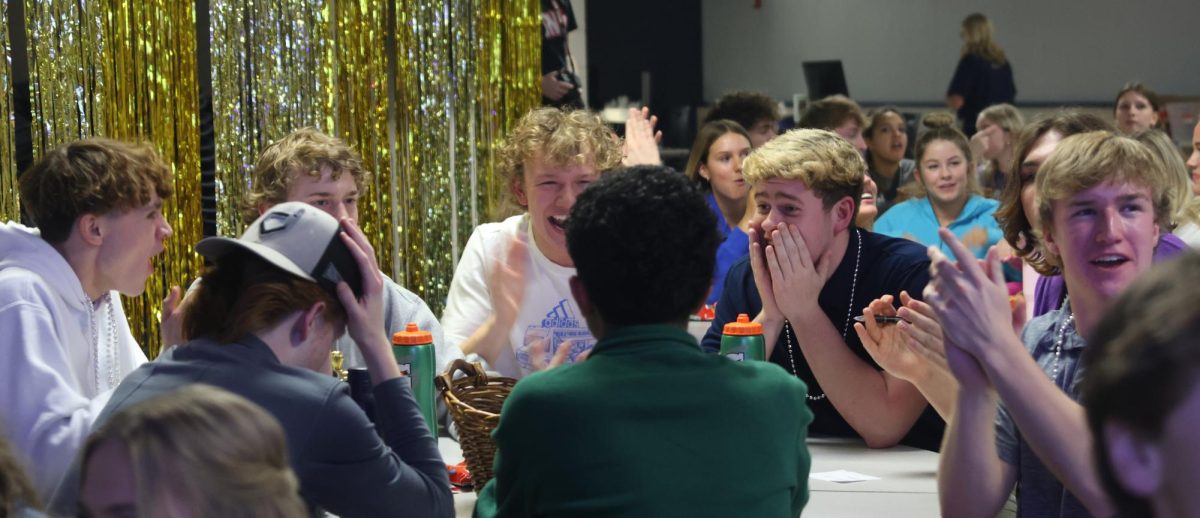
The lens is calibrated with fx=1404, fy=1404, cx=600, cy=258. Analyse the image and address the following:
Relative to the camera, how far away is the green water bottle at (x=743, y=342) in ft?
8.33

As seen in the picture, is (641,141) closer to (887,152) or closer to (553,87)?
(553,87)

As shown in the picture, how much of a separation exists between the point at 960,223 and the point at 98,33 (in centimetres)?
335

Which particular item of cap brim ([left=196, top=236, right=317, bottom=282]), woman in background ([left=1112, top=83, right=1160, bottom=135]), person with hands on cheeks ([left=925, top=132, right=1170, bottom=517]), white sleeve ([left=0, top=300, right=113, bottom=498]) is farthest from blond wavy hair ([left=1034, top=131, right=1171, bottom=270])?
woman in background ([left=1112, top=83, right=1160, bottom=135])

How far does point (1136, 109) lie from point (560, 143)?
17.2 feet

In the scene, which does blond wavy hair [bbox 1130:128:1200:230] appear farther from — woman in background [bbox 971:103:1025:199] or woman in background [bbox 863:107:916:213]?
woman in background [bbox 863:107:916:213]

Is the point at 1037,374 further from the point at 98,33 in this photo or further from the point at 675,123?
the point at 675,123

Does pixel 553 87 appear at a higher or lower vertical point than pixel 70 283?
higher

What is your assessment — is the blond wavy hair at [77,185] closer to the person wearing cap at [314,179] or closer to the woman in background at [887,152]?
the person wearing cap at [314,179]

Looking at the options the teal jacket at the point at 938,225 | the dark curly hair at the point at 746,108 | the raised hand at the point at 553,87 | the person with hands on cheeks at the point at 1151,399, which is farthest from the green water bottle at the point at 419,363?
the dark curly hair at the point at 746,108

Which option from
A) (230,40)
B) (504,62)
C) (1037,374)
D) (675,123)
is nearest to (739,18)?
(675,123)

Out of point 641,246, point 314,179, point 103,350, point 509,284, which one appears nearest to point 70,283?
point 103,350

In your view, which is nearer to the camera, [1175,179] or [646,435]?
[646,435]

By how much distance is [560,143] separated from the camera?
3088 millimetres

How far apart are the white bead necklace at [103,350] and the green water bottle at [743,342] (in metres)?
1.19
